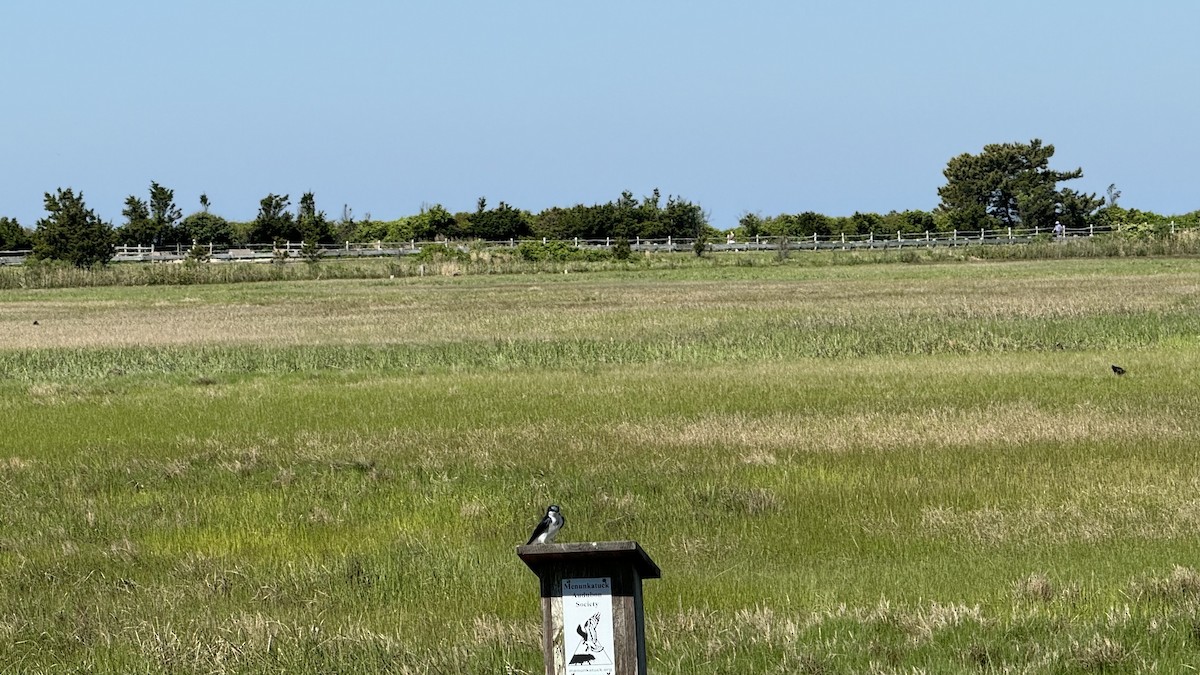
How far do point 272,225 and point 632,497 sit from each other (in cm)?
11285

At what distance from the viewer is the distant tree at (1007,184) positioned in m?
134

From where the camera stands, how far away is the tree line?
123 m

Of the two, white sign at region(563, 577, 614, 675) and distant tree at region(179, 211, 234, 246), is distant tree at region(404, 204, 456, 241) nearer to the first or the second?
distant tree at region(179, 211, 234, 246)

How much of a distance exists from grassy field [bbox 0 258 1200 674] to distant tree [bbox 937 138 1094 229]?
100211 mm

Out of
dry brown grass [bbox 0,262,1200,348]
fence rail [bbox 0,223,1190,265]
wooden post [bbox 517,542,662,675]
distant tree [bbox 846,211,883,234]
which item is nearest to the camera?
wooden post [bbox 517,542,662,675]

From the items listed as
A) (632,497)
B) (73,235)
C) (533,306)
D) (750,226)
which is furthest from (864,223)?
(632,497)

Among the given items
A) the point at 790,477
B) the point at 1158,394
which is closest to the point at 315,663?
the point at 790,477

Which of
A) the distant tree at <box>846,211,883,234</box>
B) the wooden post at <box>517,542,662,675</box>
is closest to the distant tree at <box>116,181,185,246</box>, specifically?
the distant tree at <box>846,211,883,234</box>

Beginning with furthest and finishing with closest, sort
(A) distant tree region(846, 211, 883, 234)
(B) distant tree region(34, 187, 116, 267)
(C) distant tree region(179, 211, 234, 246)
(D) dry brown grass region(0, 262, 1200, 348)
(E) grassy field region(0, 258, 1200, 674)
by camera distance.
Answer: (A) distant tree region(846, 211, 883, 234) → (C) distant tree region(179, 211, 234, 246) → (B) distant tree region(34, 187, 116, 267) → (D) dry brown grass region(0, 262, 1200, 348) → (E) grassy field region(0, 258, 1200, 674)

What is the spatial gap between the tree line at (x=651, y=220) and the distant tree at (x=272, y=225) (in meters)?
0.08

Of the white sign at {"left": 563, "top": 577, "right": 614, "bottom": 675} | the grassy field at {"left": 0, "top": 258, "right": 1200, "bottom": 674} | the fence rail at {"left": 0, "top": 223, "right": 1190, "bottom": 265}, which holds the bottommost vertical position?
the fence rail at {"left": 0, "top": 223, "right": 1190, "bottom": 265}

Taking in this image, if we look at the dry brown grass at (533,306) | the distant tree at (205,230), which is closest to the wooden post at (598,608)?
the dry brown grass at (533,306)

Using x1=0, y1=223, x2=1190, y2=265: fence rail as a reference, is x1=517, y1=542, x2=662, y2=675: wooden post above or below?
above

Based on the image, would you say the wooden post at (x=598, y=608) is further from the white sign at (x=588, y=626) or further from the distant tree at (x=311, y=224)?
the distant tree at (x=311, y=224)
